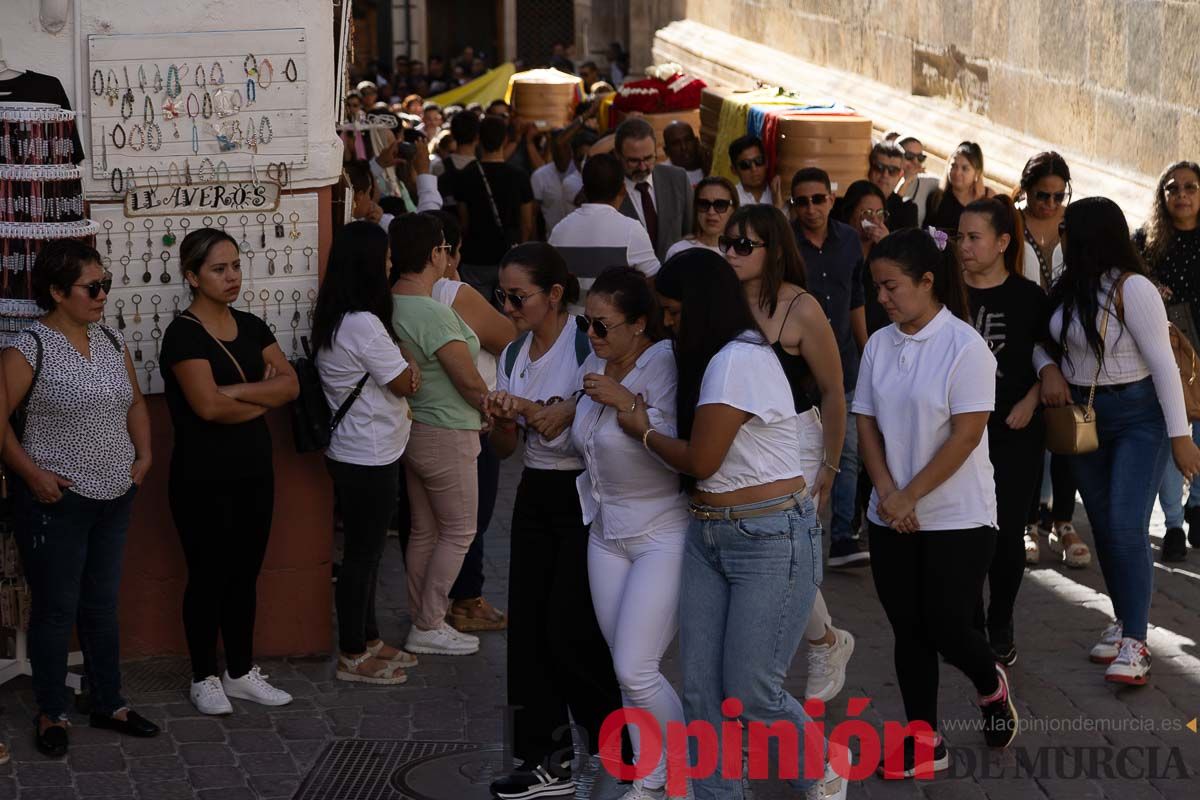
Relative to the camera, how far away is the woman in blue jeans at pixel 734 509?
185 inches

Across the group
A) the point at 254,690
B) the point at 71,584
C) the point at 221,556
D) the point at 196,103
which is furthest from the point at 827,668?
the point at 196,103

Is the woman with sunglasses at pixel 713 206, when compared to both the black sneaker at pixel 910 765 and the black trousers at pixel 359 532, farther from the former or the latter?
the black sneaker at pixel 910 765

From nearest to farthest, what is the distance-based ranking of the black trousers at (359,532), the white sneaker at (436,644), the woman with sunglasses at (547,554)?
the woman with sunglasses at (547,554) < the black trousers at (359,532) < the white sneaker at (436,644)

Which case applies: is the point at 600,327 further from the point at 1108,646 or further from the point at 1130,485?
the point at 1108,646

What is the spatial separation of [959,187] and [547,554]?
5026 millimetres

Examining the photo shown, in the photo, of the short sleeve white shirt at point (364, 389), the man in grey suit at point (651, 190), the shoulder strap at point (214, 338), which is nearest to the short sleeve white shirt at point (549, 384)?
the short sleeve white shirt at point (364, 389)

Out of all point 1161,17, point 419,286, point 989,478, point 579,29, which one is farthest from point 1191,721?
point 579,29

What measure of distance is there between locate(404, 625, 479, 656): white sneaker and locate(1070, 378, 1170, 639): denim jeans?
2.48m

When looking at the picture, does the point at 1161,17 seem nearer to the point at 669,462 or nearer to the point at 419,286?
the point at 419,286

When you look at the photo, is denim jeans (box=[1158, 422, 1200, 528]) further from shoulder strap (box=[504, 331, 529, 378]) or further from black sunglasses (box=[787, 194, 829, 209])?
shoulder strap (box=[504, 331, 529, 378])

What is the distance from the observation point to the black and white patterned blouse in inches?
218

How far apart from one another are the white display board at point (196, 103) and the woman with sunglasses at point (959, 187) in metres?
4.37

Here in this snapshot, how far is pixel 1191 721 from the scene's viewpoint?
5.91 m

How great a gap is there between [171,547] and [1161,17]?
6.36 meters
